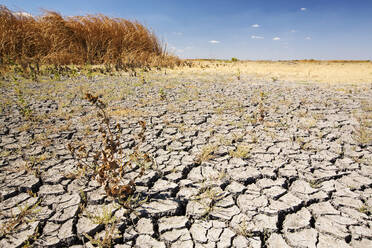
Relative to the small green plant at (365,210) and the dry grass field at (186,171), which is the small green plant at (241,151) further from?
the small green plant at (365,210)

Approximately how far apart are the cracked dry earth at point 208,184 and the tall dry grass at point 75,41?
16.6ft

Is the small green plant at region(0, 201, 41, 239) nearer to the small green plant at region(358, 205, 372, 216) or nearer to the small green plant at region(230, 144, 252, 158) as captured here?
the small green plant at region(230, 144, 252, 158)

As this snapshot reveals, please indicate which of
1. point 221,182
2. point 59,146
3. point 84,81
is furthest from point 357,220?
point 84,81

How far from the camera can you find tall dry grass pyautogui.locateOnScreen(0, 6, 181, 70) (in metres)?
7.05

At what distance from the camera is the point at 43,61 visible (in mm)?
7145

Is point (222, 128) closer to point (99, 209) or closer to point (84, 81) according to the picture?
point (99, 209)

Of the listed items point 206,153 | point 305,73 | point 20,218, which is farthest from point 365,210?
point 305,73

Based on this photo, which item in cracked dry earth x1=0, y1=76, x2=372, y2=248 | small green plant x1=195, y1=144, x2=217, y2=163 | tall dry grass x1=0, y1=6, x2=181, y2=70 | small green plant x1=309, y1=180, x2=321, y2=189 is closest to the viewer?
cracked dry earth x1=0, y1=76, x2=372, y2=248

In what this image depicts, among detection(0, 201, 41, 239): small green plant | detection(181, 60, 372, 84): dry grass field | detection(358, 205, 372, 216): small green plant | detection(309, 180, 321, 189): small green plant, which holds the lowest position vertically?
detection(358, 205, 372, 216): small green plant

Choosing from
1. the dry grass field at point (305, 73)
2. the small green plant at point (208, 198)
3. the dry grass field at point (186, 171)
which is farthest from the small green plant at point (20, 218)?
the dry grass field at point (305, 73)

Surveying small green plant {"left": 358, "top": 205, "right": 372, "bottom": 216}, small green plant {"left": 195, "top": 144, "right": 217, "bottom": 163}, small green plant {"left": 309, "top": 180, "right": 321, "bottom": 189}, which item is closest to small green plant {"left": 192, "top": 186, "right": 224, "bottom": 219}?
small green plant {"left": 195, "top": 144, "right": 217, "bottom": 163}

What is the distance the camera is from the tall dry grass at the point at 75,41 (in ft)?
23.1

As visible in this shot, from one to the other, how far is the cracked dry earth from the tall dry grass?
507 cm

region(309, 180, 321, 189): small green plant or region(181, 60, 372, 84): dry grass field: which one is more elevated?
region(181, 60, 372, 84): dry grass field
